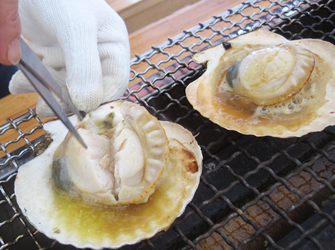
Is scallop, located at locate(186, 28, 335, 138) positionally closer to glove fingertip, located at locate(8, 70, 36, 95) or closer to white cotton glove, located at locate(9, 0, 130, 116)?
white cotton glove, located at locate(9, 0, 130, 116)

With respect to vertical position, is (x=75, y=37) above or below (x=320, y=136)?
above

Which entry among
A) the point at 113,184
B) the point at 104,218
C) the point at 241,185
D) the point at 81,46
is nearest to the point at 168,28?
the point at 81,46

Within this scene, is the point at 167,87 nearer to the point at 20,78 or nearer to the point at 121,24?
the point at 121,24

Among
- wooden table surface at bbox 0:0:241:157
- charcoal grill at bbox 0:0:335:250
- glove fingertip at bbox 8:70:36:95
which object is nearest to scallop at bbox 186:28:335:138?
charcoal grill at bbox 0:0:335:250

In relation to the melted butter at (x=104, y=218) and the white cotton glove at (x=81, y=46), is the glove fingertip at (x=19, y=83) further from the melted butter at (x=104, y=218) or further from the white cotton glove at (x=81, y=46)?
the melted butter at (x=104, y=218)

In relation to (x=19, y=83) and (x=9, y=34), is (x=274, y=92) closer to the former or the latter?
(x=9, y=34)

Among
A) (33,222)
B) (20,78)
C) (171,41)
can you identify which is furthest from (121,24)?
(33,222)

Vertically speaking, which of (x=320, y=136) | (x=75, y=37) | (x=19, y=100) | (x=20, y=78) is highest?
(x=75, y=37)
